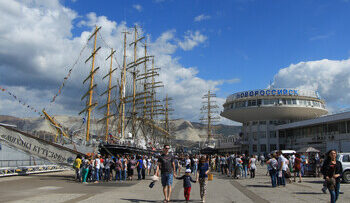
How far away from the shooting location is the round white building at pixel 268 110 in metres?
71.2

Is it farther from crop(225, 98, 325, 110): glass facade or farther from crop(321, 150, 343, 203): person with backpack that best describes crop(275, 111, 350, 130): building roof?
crop(321, 150, 343, 203): person with backpack

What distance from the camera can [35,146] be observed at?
766 inches

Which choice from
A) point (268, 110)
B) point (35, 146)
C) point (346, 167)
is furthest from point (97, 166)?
point (268, 110)

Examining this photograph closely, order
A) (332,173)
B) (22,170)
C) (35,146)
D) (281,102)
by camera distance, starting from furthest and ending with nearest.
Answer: (281,102) < (22,170) < (35,146) < (332,173)

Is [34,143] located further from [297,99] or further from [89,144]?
[297,99]

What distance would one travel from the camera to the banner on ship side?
18500 millimetres

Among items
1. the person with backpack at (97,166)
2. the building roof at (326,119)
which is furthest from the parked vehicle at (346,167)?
the building roof at (326,119)

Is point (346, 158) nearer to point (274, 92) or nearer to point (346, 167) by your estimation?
point (346, 167)

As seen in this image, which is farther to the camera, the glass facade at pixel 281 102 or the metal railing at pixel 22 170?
the glass facade at pixel 281 102

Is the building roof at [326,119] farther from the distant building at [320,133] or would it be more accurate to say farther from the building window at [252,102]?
the building window at [252,102]

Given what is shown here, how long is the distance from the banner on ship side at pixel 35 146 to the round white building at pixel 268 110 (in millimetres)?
57802

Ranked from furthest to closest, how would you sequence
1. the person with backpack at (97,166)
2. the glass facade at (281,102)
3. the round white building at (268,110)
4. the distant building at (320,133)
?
1. the round white building at (268,110)
2. the glass facade at (281,102)
3. the distant building at (320,133)
4. the person with backpack at (97,166)

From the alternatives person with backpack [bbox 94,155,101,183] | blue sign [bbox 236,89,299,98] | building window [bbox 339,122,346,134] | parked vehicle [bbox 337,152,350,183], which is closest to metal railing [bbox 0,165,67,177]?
person with backpack [bbox 94,155,101,183]

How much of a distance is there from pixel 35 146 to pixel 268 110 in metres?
60.8
